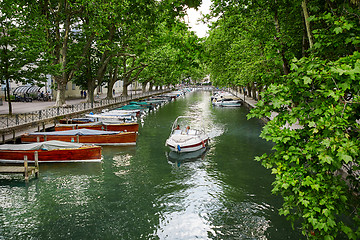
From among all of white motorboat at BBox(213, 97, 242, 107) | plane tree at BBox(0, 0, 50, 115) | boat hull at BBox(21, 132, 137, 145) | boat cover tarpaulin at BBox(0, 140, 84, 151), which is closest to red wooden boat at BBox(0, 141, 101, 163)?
boat cover tarpaulin at BBox(0, 140, 84, 151)

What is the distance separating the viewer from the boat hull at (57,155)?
17.6 meters

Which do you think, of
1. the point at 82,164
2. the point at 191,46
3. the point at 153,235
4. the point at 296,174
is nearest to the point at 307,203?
the point at 296,174

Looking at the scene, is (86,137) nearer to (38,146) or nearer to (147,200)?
(38,146)

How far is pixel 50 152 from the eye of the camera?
17906mm

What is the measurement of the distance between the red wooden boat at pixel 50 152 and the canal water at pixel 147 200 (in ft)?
1.68

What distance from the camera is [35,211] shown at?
38.9 ft

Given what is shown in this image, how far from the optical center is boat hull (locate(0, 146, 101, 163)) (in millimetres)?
17641

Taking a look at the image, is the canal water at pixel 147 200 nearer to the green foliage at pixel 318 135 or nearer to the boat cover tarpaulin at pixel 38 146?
the boat cover tarpaulin at pixel 38 146

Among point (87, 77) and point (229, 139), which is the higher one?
point (87, 77)

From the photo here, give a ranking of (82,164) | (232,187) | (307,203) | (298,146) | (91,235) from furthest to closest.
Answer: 1. (82,164)
2. (232,187)
3. (91,235)
4. (298,146)
5. (307,203)

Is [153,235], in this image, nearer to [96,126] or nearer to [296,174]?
[296,174]

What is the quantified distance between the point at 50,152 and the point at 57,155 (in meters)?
0.44

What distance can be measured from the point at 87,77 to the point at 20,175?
2865cm

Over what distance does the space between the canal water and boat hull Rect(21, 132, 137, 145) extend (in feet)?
9.36
